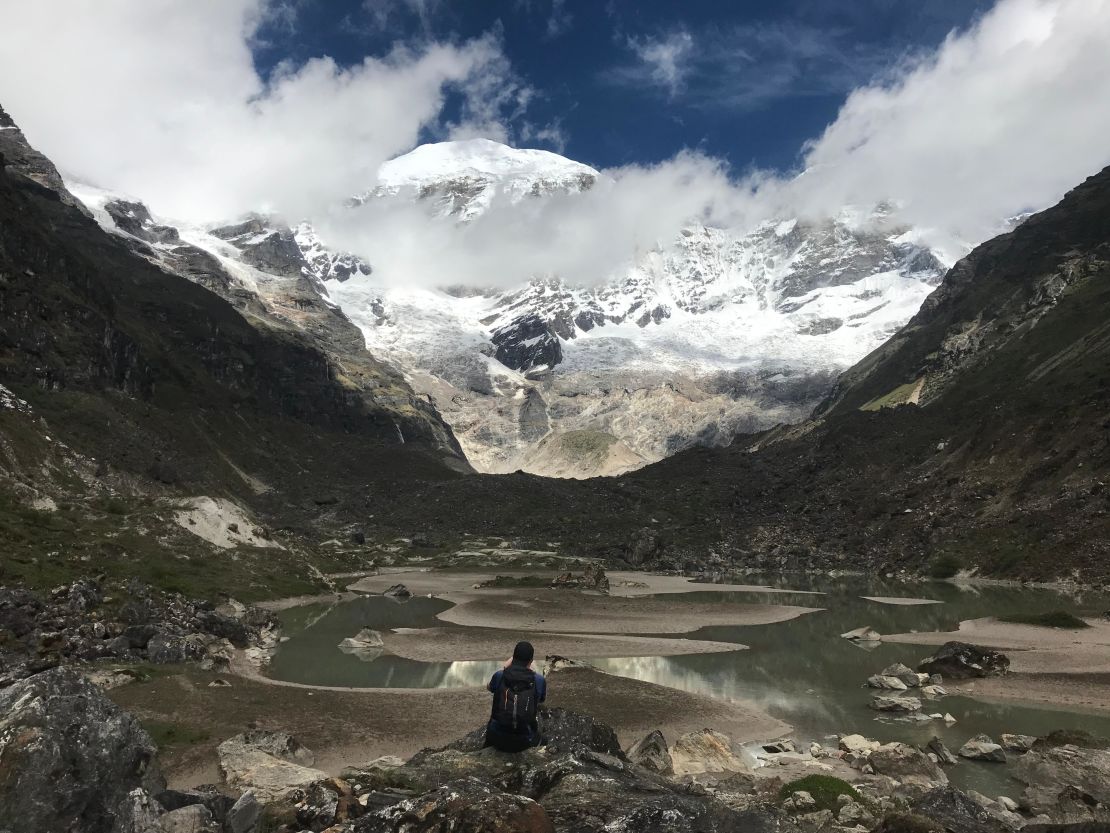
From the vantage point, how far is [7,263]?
110 metres

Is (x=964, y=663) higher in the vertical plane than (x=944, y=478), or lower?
lower

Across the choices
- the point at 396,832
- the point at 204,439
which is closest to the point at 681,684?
the point at 396,832

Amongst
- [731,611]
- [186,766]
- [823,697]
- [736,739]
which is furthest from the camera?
[731,611]

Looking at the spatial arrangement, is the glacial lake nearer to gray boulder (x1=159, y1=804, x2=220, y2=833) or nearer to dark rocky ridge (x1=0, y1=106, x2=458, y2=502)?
gray boulder (x1=159, y1=804, x2=220, y2=833)

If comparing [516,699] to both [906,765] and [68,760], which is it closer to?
[68,760]

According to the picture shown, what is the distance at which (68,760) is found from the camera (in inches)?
416

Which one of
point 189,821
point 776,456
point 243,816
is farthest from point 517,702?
point 776,456

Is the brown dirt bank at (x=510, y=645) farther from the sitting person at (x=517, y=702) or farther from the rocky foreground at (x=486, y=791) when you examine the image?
the sitting person at (x=517, y=702)

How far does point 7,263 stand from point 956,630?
5366 inches

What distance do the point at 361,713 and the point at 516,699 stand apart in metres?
17.3

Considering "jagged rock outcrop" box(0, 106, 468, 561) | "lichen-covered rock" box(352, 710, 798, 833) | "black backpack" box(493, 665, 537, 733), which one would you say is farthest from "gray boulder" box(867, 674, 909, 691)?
"jagged rock outcrop" box(0, 106, 468, 561)

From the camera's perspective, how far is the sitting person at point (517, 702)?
14.5 m

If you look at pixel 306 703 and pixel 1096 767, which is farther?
pixel 306 703

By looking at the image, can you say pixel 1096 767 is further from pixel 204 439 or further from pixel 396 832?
pixel 204 439
